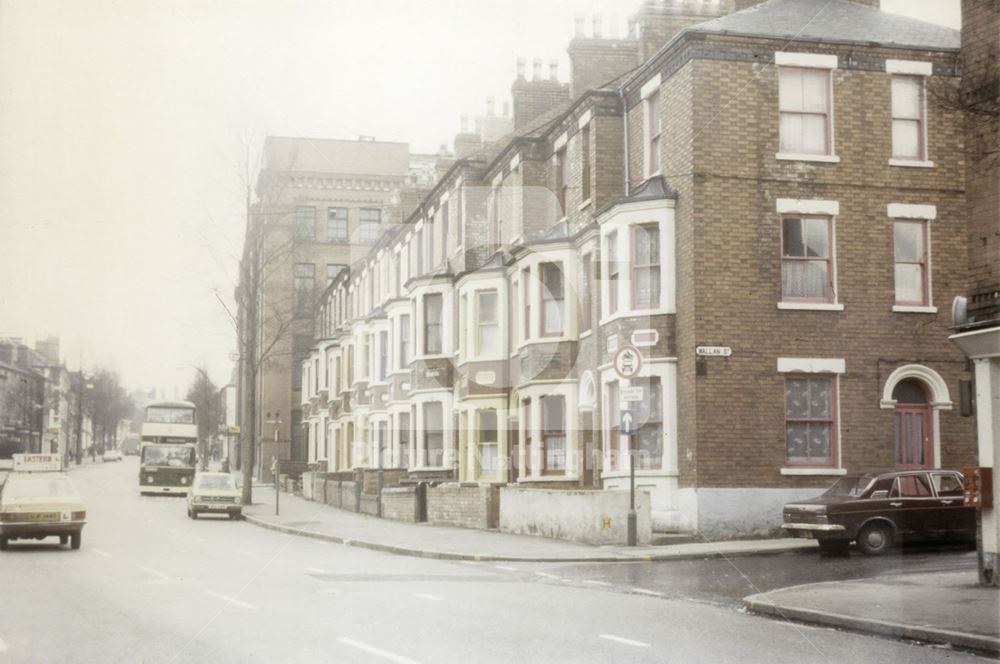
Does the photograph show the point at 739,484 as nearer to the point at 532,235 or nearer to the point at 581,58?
the point at 532,235

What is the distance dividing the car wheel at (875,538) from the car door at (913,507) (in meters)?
0.22

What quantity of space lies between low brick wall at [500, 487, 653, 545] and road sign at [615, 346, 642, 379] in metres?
2.86


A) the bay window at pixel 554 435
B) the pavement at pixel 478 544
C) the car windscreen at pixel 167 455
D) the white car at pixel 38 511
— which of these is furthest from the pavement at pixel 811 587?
the car windscreen at pixel 167 455

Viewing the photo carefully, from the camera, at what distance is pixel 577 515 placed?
82.8 feet

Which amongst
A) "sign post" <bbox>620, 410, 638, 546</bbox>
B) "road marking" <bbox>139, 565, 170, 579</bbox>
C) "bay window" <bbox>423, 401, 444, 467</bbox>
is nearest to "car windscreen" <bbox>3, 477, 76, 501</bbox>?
"road marking" <bbox>139, 565, 170, 579</bbox>

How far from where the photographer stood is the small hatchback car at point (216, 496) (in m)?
38.7

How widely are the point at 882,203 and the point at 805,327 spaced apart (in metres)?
3.21

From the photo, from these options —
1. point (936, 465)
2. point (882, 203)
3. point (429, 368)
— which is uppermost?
point (882, 203)

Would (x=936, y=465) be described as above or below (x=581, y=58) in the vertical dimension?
below

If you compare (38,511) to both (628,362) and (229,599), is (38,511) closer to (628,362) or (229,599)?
(229,599)

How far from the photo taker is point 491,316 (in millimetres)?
35656

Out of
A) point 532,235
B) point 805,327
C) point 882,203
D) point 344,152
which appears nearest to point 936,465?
point 805,327

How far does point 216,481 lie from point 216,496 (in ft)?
2.26

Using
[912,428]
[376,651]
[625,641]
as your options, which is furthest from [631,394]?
[376,651]
